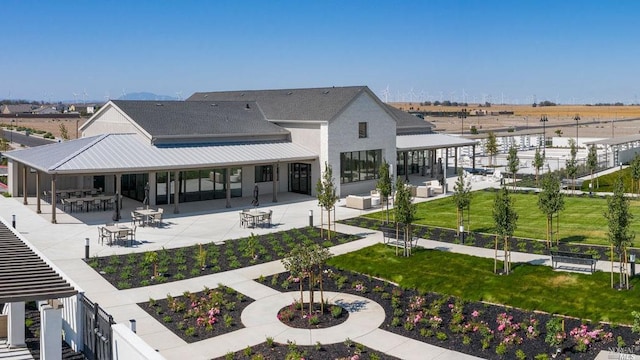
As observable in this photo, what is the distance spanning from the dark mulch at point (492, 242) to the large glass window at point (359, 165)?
10.6 meters

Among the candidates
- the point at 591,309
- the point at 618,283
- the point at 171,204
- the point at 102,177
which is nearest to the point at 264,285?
the point at 591,309

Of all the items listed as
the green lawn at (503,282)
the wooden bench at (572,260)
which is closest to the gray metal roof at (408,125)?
the green lawn at (503,282)

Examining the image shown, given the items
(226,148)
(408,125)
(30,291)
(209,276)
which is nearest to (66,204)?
(226,148)

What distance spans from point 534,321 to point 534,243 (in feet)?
32.9

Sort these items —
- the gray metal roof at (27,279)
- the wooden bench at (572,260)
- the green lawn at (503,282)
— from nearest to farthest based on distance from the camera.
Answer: the gray metal roof at (27,279)
the green lawn at (503,282)
the wooden bench at (572,260)

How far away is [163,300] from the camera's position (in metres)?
18.0

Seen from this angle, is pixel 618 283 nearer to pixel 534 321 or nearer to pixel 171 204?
pixel 534 321

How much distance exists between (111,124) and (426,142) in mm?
24897

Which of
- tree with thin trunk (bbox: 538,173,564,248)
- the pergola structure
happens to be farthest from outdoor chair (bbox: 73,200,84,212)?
tree with thin trunk (bbox: 538,173,564,248)

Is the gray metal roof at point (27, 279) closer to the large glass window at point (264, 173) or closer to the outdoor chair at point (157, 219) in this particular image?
the outdoor chair at point (157, 219)

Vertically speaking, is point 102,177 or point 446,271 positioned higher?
point 102,177

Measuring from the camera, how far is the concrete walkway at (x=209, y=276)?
A: 14.8m

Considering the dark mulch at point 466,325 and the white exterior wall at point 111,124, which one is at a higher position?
the white exterior wall at point 111,124

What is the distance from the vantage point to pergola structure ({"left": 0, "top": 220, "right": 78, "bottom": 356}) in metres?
10.7
